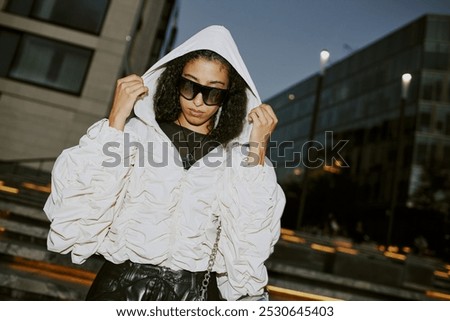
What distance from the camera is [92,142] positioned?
4.89ft

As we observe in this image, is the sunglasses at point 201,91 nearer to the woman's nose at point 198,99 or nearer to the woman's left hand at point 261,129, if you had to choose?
the woman's nose at point 198,99

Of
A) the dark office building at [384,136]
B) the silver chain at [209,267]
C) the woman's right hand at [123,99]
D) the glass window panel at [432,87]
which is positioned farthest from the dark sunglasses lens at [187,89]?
the glass window panel at [432,87]

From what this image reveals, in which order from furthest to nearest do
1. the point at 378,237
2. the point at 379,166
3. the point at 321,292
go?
the point at 379,166 < the point at 378,237 < the point at 321,292

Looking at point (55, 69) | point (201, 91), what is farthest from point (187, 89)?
point (55, 69)

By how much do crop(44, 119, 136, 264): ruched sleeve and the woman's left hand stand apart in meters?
0.55

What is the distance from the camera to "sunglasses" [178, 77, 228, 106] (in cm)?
176

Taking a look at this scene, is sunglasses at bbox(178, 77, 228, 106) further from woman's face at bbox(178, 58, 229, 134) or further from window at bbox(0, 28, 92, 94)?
window at bbox(0, 28, 92, 94)

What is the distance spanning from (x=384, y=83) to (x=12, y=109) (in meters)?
43.2

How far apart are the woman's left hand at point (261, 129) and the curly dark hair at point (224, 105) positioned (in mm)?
223

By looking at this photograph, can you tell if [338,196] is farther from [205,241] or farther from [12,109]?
[205,241]

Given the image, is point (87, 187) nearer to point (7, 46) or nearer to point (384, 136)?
point (7, 46)

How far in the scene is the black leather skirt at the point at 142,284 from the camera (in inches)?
60.5

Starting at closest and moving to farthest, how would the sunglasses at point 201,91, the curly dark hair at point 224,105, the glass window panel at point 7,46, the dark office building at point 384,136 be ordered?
the sunglasses at point 201,91, the curly dark hair at point 224,105, the glass window panel at point 7,46, the dark office building at point 384,136
